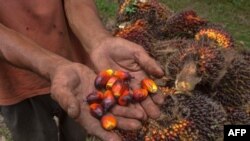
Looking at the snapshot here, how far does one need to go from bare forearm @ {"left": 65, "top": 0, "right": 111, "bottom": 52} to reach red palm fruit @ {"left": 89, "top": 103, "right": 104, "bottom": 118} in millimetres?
426

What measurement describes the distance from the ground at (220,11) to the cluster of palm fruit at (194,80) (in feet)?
7.17

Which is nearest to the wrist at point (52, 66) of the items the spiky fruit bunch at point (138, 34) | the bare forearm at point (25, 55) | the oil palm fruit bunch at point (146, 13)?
the bare forearm at point (25, 55)

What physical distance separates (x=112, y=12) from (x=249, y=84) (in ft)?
10.3

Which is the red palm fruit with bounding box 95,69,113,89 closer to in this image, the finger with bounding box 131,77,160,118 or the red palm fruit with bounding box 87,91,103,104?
the red palm fruit with bounding box 87,91,103,104

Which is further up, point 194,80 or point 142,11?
point 142,11

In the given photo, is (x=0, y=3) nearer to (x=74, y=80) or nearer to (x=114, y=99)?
(x=74, y=80)

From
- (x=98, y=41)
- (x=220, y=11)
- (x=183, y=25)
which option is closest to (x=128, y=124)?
(x=98, y=41)

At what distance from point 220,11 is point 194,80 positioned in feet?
10.6

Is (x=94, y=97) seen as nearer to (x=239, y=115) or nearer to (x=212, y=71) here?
(x=212, y=71)

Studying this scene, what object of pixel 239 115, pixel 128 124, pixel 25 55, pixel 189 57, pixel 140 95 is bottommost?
pixel 239 115

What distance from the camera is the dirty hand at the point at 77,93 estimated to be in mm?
1837

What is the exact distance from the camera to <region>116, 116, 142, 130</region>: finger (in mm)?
1907

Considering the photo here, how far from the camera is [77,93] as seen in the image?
6.59ft

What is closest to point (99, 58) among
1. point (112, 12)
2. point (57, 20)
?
point (57, 20)
